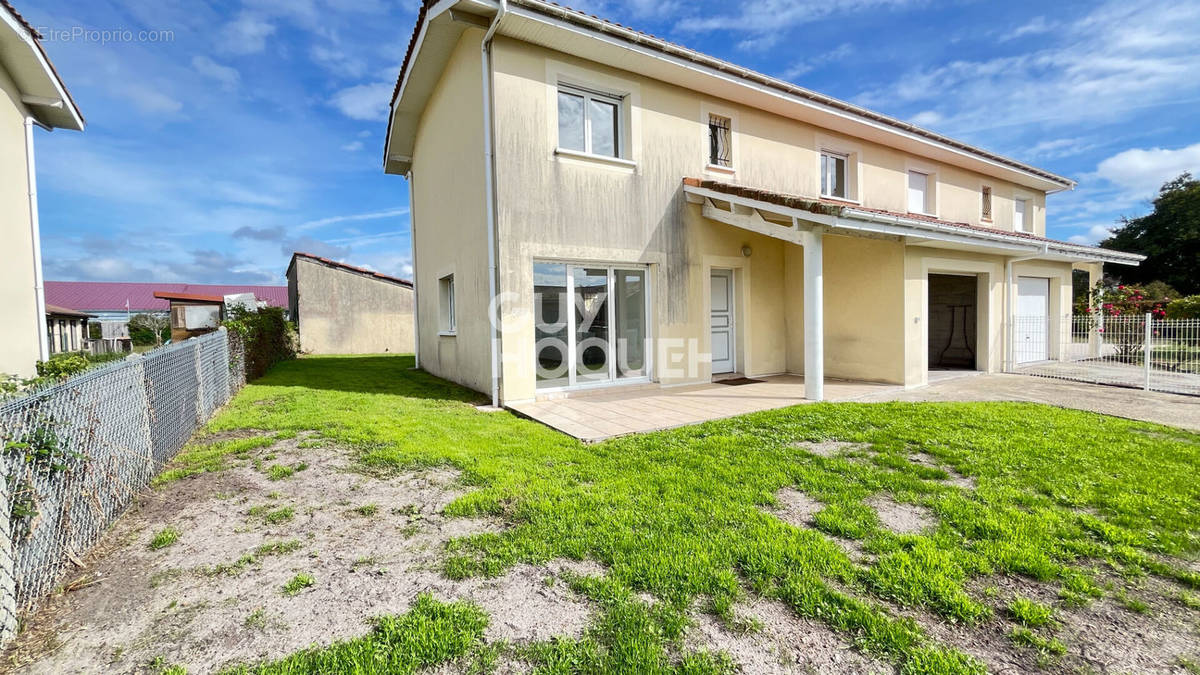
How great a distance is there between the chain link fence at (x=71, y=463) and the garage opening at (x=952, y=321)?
1609 centimetres

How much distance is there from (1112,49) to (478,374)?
1550 centimetres

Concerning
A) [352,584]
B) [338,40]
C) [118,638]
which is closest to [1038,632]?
[352,584]

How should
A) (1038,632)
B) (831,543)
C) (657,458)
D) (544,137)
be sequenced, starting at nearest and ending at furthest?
1. (1038,632)
2. (831,543)
3. (657,458)
4. (544,137)

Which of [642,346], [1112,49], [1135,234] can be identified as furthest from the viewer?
[1135,234]

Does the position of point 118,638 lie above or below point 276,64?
below

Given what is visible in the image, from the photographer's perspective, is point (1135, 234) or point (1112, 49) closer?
point (1112, 49)

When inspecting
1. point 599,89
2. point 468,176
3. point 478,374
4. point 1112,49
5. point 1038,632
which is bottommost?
point 1038,632

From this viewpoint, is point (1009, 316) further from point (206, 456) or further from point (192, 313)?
point (192, 313)

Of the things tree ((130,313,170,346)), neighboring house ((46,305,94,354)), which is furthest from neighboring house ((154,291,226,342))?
tree ((130,313,170,346))

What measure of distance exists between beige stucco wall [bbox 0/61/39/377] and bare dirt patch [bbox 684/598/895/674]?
37.7 ft

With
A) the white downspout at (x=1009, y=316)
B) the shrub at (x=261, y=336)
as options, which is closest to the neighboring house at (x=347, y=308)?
the shrub at (x=261, y=336)

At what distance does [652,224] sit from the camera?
9.20 m

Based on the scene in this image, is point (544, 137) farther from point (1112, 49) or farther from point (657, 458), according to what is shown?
point (1112, 49)

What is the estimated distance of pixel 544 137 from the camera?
8148mm
